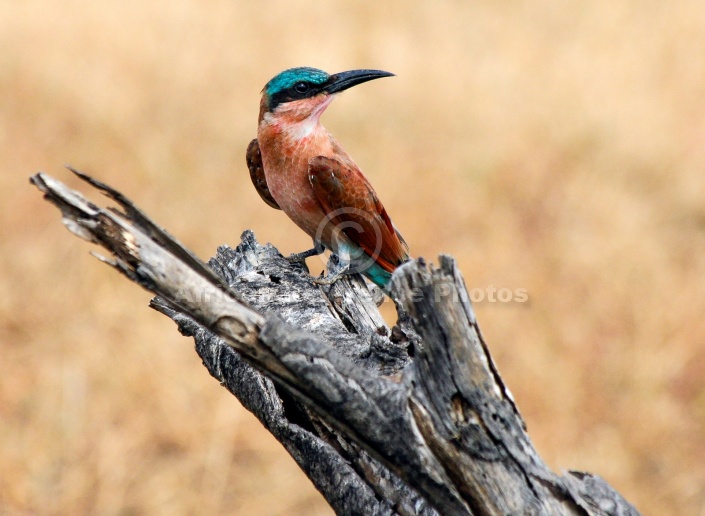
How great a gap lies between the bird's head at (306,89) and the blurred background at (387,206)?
2.14 metres

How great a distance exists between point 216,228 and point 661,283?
3.92 m

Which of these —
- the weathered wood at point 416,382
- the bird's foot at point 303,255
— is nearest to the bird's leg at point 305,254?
the bird's foot at point 303,255

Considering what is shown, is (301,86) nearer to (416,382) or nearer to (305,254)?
(305,254)

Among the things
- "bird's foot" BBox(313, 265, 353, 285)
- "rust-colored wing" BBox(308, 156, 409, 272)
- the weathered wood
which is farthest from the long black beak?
the weathered wood

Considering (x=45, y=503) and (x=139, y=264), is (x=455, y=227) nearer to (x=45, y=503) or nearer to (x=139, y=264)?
(x=45, y=503)

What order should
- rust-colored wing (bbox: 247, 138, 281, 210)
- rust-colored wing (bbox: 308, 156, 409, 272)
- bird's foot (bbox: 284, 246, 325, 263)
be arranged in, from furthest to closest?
rust-colored wing (bbox: 247, 138, 281, 210) < rust-colored wing (bbox: 308, 156, 409, 272) < bird's foot (bbox: 284, 246, 325, 263)

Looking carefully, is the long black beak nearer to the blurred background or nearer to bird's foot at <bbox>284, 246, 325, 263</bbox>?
bird's foot at <bbox>284, 246, 325, 263</bbox>

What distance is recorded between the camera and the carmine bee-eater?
405 cm

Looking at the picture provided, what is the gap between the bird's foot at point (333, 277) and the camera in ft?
11.4

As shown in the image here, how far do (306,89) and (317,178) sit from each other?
1.50ft

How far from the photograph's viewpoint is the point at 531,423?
6.19 metres

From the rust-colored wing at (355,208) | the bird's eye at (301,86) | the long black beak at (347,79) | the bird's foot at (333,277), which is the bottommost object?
the bird's foot at (333,277)

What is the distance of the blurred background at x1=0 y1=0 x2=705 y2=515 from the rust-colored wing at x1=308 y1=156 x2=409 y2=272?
195 centimetres

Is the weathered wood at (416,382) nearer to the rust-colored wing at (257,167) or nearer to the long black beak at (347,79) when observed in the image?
the long black beak at (347,79)
